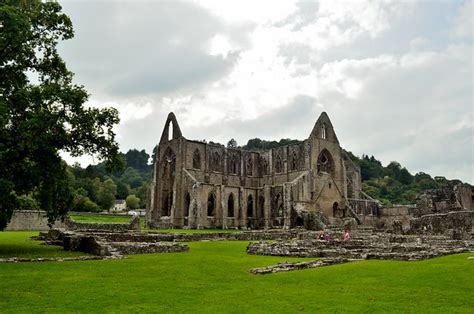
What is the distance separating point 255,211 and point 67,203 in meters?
46.0

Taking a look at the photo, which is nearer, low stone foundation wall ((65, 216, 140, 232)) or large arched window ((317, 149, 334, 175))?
low stone foundation wall ((65, 216, 140, 232))

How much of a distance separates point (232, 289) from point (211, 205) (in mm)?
53747

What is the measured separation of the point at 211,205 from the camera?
6550cm

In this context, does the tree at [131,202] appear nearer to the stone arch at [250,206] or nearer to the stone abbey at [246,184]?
the stone abbey at [246,184]

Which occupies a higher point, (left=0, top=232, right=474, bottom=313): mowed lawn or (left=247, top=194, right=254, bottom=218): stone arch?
(left=247, top=194, right=254, bottom=218): stone arch

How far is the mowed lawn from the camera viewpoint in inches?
376

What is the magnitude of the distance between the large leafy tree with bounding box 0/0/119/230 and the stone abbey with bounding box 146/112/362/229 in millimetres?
35280

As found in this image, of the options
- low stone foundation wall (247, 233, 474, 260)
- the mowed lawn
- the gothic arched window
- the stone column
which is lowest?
the mowed lawn

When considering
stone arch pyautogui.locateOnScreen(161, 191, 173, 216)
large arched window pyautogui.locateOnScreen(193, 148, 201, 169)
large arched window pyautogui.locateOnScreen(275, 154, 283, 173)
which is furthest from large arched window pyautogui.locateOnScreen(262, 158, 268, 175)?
stone arch pyautogui.locateOnScreen(161, 191, 173, 216)

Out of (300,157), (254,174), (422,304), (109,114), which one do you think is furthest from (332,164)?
(422,304)

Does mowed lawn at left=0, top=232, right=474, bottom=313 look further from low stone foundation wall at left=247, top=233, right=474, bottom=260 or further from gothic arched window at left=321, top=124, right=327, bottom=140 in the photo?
gothic arched window at left=321, top=124, right=327, bottom=140

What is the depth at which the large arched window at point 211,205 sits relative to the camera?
62.2 m

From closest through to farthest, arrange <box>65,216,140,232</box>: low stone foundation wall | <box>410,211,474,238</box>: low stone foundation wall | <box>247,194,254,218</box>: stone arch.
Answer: <box>410,211,474,238</box>: low stone foundation wall → <box>65,216,140,232</box>: low stone foundation wall → <box>247,194,254,218</box>: stone arch

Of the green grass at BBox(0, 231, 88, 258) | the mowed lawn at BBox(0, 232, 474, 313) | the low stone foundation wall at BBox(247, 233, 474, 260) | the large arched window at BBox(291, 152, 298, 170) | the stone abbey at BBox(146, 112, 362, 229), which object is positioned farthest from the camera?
the large arched window at BBox(291, 152, 298, 170)
